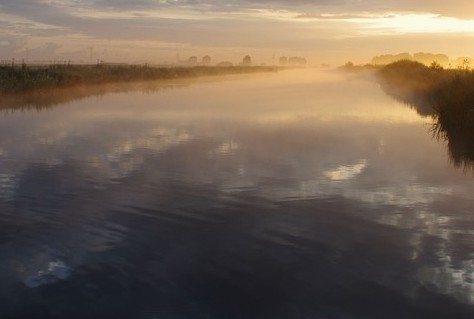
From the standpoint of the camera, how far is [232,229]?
1170 cm

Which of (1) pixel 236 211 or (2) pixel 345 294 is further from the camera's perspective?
(1) pixel 236 211

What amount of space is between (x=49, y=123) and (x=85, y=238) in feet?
66.2

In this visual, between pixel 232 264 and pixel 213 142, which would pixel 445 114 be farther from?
pixel 232 264

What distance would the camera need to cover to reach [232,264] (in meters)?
9.78

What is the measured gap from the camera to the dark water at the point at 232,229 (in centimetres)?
842

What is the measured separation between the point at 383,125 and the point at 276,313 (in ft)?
79.1

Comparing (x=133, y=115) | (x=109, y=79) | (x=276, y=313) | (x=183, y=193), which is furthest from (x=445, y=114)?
(x=109, y=79)

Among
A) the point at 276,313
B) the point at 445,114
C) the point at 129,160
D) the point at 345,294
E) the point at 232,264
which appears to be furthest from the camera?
the point at 445,114

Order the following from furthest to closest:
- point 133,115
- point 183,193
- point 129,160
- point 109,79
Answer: point 109,79, point 133,115, point 129,160, point 183,193

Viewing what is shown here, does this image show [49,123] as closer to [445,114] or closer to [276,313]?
[445,114]

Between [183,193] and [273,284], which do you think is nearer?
[273,284]

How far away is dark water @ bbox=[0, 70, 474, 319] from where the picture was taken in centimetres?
842

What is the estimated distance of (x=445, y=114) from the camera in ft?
96.4

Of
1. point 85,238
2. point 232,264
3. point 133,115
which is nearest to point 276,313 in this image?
point 232,264
